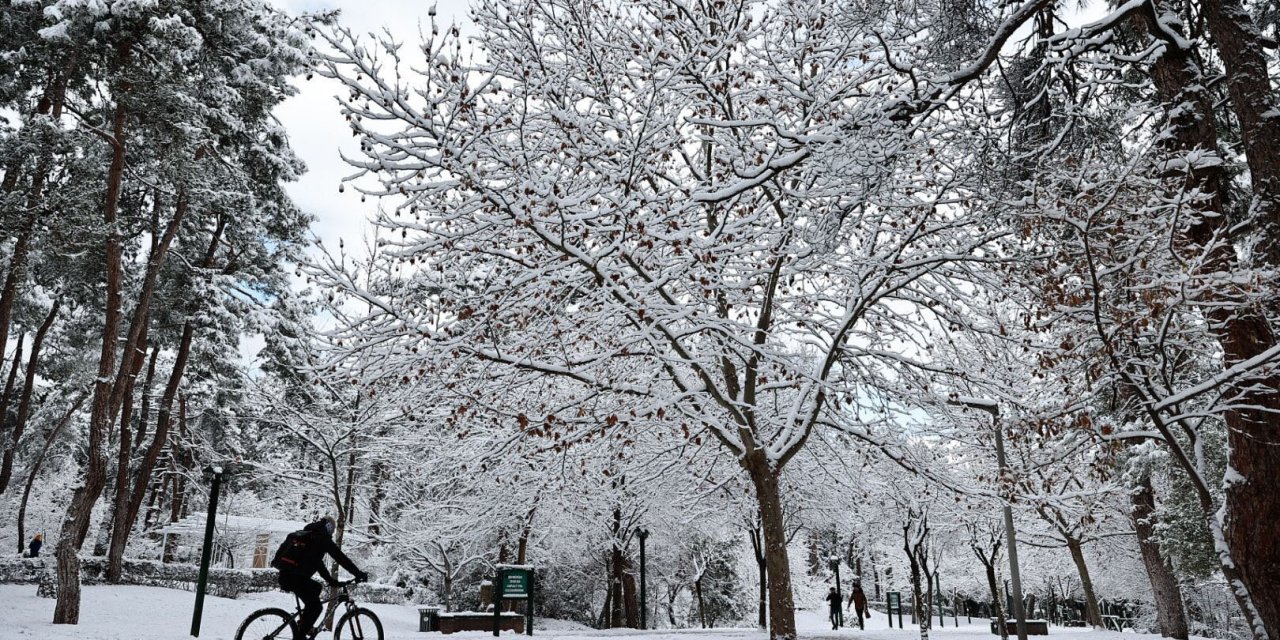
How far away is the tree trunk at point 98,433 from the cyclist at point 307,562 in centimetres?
758

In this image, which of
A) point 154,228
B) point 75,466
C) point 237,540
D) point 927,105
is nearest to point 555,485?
point 927,105

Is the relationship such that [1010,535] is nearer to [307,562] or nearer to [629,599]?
[307,562]

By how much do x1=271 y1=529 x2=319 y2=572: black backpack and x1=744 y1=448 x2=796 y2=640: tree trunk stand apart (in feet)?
18.1

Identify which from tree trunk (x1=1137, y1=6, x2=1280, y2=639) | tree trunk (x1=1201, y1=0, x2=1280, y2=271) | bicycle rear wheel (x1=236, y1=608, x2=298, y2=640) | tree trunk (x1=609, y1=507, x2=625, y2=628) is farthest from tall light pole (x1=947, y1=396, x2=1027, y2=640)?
tree trunk (x1=609, y1=507, x2=625, y2=628)

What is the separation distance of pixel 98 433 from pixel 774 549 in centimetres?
1241

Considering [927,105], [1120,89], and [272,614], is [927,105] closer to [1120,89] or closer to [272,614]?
[1120,89]

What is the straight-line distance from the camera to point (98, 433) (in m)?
13.1

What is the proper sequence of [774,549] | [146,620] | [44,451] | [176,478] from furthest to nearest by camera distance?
[176,478], [44,451], [146,620], [774,549]

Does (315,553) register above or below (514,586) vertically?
above

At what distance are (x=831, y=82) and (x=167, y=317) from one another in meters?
20.2

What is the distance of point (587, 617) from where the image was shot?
31266mm

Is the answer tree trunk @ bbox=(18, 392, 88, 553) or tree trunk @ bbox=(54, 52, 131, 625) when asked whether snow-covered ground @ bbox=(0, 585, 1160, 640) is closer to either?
tree trunk @ bbox=(54, 52, 131, 625)

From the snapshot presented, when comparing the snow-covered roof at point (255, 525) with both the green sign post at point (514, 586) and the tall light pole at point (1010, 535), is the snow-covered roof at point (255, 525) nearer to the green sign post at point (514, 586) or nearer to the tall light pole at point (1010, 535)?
the green sign post at point (514, 586)

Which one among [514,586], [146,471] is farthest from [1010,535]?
[146,471]
